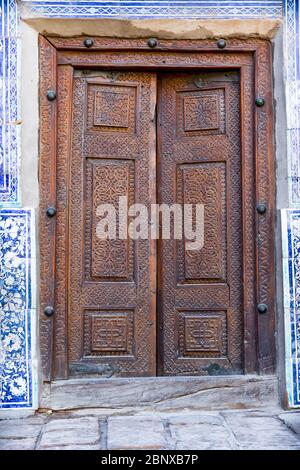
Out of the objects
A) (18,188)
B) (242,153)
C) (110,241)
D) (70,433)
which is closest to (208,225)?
(242,153)

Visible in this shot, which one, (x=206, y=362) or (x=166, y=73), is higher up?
(x=166, y=73)

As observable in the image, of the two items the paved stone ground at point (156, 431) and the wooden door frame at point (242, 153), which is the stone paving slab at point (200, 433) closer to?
the paved stone ground at point (156, 431)

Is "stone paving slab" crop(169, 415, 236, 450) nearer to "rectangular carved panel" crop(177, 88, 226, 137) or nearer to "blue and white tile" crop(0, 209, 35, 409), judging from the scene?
"blue and white tile" crop(0, 209, 35, 409)

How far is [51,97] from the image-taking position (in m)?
3.74

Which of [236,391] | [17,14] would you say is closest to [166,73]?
[17,14]

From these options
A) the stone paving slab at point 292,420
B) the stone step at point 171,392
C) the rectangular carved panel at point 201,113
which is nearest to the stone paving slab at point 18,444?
the stone step at point 171,392

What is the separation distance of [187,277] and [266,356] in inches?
23.1

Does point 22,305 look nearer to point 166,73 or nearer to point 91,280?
point 91,280

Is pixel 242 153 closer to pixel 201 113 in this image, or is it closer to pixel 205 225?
pixel 201 113

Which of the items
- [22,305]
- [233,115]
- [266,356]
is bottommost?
[266,356]

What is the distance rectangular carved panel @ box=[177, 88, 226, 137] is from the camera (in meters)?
3.88
